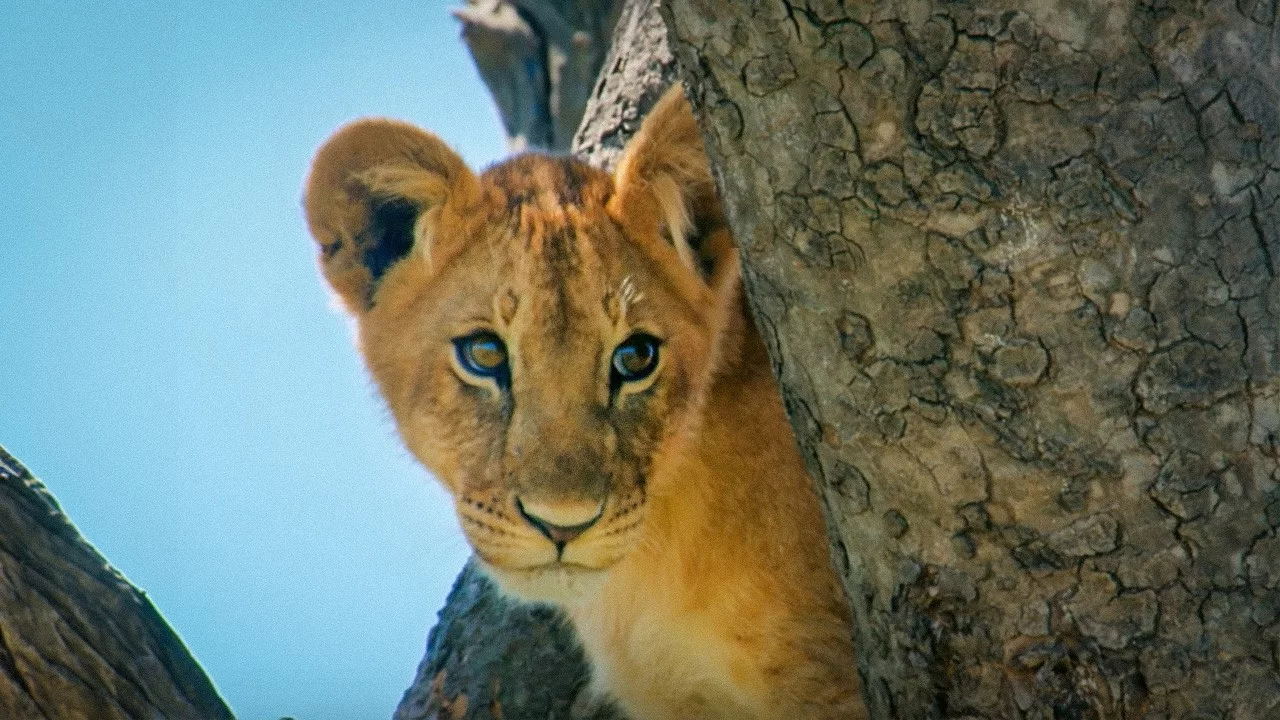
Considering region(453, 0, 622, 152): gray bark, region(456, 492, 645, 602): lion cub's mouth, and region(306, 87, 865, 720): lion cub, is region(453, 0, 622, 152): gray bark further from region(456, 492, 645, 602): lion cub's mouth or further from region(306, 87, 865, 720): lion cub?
region(456, 492, 645, 602): lion cub's mouth

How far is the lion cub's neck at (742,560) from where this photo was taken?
3070mm

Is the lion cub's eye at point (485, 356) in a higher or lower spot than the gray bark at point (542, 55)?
lower

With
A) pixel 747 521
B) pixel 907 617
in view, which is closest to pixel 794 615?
pixel 747 521

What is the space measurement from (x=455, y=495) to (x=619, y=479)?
39cm

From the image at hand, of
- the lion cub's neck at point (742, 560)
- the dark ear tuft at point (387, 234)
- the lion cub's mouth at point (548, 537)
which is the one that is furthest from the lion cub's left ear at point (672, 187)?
the lion cub's mouth at point (548, 537)

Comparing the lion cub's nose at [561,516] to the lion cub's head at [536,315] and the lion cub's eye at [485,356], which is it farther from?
the lion cub's eye at [485,356]

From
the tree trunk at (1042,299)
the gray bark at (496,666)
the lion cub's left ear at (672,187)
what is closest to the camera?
the tree trunk at (1042,299)

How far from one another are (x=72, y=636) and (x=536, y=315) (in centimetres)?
101

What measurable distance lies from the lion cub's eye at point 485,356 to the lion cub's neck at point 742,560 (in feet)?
1.27

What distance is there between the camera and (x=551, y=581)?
9.83ft

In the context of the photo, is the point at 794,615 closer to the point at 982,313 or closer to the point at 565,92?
the point at 982,313

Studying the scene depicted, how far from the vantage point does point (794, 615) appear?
3064 millimetres

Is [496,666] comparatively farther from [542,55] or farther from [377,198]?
[542,55]

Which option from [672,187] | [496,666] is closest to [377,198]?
[672,187]
